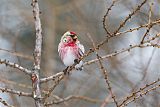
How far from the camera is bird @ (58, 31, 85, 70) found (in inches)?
170

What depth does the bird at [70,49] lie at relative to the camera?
14.2 feet

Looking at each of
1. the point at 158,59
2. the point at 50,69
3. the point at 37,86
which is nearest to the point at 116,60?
the point at 158,59

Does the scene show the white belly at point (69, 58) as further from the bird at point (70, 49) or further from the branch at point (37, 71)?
the branch at point (37, 71)

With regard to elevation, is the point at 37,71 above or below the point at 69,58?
below

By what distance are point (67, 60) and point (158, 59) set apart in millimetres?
2225

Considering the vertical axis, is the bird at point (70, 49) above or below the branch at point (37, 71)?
above

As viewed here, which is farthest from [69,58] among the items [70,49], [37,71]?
[37,71]

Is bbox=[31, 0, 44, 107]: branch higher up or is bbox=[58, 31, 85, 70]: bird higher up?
bbox=[58, 31, 85, 70]: bird

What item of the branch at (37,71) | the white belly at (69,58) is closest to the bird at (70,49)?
the white belly at (69,58)

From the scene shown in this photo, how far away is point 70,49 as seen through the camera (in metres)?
4.42

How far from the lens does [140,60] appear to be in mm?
6008

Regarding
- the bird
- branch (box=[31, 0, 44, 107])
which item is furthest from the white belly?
branch (box=[31, 0, 44, 107])

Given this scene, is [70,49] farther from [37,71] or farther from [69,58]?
[37,71]

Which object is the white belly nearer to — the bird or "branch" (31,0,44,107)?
the bird
